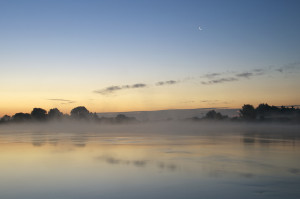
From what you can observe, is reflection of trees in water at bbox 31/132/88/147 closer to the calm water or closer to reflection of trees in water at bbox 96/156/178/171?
reflection of trees in water at bbox 96/156/178/171

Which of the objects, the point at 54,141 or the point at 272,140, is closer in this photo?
the point at 272,140

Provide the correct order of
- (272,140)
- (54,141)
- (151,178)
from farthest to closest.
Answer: (54,141), (272,140), (151,178)

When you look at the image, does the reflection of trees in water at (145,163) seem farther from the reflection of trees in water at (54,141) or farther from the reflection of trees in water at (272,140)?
the reflection of trees in water at (272,140)

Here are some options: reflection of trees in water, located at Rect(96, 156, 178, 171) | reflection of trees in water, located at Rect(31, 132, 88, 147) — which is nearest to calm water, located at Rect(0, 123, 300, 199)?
reflection of trees in water, located at Rect(96, 156, 178, 171)

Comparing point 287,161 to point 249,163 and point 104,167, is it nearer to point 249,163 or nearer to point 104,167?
point 249,163

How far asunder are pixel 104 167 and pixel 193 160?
538cm

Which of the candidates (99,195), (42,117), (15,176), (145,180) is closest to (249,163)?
(145,180)

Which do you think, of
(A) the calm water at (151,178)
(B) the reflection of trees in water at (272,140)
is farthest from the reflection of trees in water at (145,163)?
(B) the reflection of trees in water at (272,140)

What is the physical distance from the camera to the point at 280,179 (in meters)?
11.9

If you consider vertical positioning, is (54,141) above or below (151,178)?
below

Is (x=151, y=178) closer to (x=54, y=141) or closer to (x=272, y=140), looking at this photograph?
(x=54, y=141)

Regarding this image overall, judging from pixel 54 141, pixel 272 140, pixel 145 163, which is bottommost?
pixel 272 140

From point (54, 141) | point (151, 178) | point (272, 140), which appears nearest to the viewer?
point (151, 178)

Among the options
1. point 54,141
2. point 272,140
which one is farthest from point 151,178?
point 272,140
